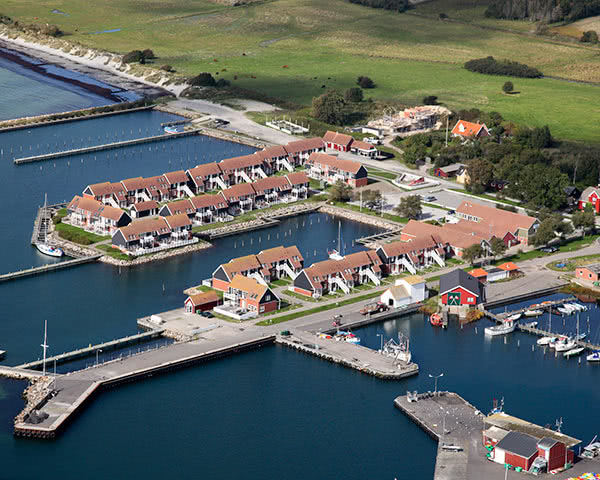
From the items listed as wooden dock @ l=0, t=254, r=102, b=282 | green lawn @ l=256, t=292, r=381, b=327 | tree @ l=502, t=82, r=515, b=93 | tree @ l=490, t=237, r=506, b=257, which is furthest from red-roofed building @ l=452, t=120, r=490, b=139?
wooden dock @ l=0, t=254, r=102, b=282

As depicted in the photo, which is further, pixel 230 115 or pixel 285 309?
pixel 230 115

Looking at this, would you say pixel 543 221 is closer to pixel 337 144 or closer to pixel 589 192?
pixel 589 192

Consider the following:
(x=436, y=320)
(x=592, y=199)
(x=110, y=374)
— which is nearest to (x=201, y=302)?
(x=110, y=374)

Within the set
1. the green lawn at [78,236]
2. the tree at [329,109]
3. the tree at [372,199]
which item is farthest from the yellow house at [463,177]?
the green lawn at [78,236]

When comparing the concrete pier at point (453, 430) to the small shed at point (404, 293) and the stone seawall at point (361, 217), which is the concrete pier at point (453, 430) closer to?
the small shed at point (404, 293)

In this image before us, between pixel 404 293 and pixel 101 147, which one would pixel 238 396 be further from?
pixel 101 147

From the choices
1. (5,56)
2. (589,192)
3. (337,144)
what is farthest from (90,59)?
(589,192)
